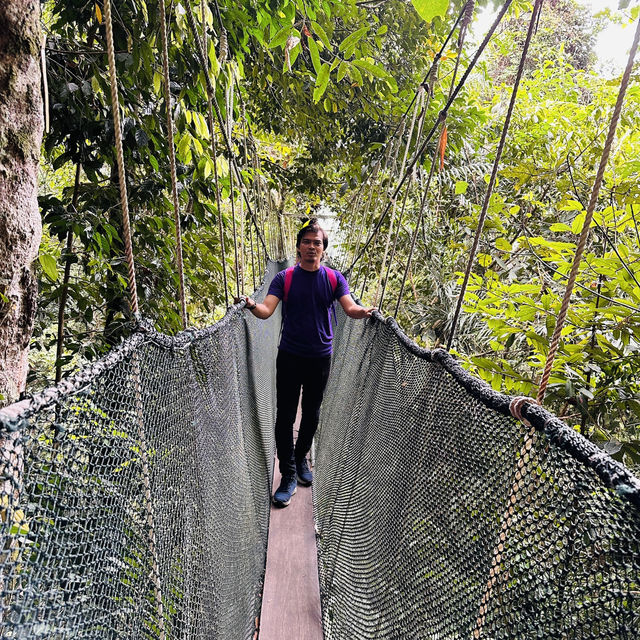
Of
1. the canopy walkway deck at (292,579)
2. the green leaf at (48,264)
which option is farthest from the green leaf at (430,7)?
the canopy walkway deck at (292,579)

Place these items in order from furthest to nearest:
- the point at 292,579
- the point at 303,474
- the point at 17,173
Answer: the point at 303,474 < the point at 292,579 < the point at 17,173

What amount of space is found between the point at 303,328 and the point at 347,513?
735 millimetres

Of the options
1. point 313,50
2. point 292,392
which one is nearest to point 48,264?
point 313,50

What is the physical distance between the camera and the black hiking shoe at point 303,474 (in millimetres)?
2071

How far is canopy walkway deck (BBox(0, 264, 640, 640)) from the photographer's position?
1.32 feet

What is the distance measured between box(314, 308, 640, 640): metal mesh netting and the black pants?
1.86 feet

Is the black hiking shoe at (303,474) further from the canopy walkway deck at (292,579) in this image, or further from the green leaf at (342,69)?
the green leaf at (342,69)

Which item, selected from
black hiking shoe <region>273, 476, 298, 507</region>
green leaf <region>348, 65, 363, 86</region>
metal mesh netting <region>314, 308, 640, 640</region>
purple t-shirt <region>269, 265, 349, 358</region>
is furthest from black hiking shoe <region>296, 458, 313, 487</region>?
green leaf <region>348, 65, 363, 86</region>

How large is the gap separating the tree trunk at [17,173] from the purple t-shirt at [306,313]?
1121 millimetres

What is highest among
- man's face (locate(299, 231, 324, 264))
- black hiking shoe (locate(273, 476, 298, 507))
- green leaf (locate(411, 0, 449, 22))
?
green leaf (locate(411, 0, 449, 22))

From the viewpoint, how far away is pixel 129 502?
58 cm

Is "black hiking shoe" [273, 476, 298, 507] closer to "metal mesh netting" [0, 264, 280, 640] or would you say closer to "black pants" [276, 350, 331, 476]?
"black pants" [276, 350, 331, 476]

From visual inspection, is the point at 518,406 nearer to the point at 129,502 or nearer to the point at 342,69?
the point at 129,502

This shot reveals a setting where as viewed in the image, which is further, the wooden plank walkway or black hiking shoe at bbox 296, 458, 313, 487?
black hiking shoe at bbox 296, 458, 313, 487
